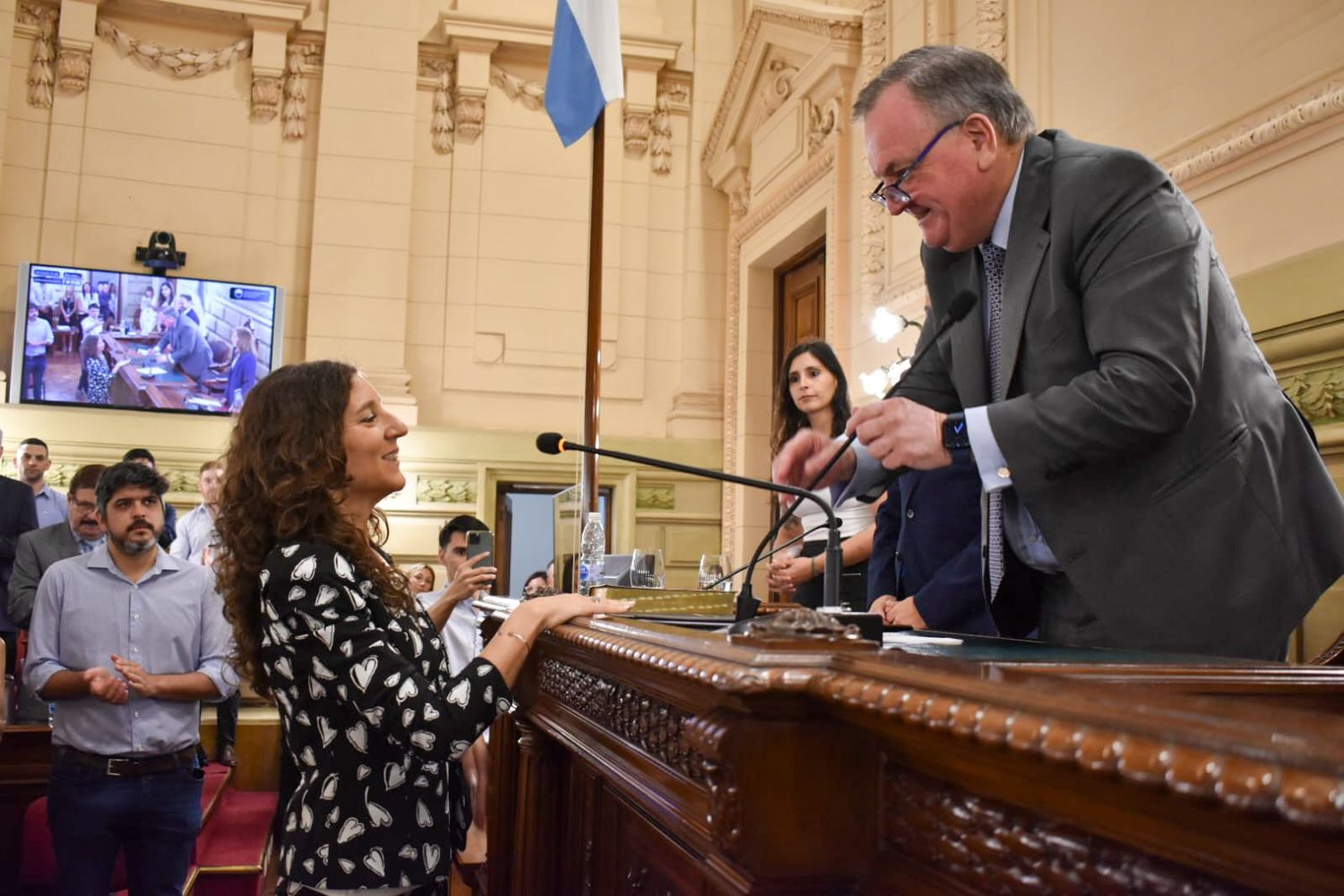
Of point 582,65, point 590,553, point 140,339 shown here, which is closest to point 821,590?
point 590,553

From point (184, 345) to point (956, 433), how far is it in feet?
23.9

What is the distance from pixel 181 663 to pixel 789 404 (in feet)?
6.48

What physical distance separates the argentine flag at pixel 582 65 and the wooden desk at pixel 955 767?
3409 mm

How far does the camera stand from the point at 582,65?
14.8 feet

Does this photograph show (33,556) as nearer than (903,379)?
No

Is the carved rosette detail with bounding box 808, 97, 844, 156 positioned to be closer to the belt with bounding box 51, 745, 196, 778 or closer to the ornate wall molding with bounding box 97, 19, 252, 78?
the ornate wall molding with bounding box 97, 19, 252, 78

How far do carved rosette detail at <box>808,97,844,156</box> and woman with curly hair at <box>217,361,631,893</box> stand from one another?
5.05 metres

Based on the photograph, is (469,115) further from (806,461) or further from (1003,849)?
(1003,849)

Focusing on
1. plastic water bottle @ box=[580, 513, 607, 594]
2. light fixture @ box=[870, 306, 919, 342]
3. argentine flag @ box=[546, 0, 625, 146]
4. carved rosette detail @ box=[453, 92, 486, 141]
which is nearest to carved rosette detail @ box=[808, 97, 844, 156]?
light fixture @ box=[870, 306, 919, 342]

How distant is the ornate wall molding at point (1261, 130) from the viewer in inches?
116

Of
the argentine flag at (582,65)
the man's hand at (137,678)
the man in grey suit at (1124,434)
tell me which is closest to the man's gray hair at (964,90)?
the man in grey suit at (1124,434)

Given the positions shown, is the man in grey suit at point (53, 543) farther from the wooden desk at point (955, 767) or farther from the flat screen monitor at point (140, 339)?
the wooden desk at point (955, 767)

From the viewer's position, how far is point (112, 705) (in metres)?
3.06

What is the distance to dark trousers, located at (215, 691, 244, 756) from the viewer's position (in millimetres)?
5387
